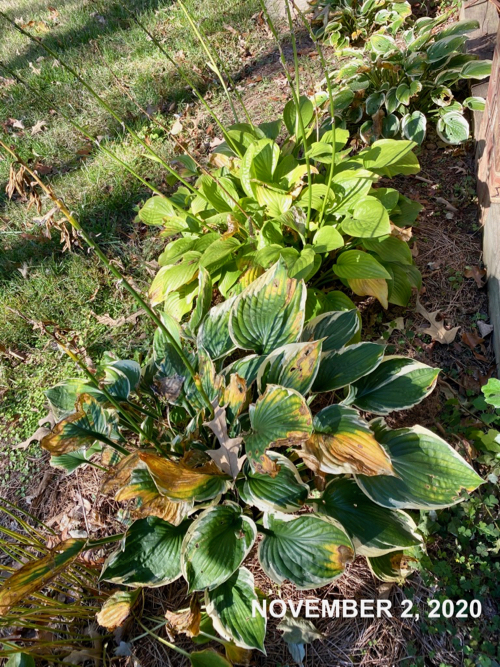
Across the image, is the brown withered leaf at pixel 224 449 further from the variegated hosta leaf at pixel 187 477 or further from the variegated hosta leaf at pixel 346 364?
the variegated hosta leaf at pixel 346 364

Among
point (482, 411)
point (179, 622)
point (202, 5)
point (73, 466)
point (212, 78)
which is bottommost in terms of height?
point (482, 411)

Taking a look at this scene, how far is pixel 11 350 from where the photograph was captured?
2809 mm

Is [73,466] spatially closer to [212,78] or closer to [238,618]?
[238,618]

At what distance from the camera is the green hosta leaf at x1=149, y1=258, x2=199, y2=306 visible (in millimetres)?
2400

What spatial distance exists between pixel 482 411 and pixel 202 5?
503 centimetres

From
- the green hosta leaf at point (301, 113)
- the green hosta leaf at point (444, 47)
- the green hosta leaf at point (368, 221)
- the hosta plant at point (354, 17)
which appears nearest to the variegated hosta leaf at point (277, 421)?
the green hosta leaf at point (368, 221)

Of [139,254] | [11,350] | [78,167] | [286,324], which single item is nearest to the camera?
[286,324]

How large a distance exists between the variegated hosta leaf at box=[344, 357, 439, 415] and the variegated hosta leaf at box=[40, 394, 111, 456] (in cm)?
95

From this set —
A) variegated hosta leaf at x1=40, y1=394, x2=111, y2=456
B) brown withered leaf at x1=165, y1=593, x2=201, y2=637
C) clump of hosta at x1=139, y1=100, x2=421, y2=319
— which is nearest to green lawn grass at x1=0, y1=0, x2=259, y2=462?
clump of hosta at x1=139, y1=100, x2=421, y2=319

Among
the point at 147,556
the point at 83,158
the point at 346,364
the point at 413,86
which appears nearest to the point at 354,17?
the point at 413,86

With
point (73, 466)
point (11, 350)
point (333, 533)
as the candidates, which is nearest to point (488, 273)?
point (333, 533)

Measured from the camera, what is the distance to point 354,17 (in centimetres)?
385

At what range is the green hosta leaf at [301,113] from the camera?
263 cm

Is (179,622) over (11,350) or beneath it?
beneath
